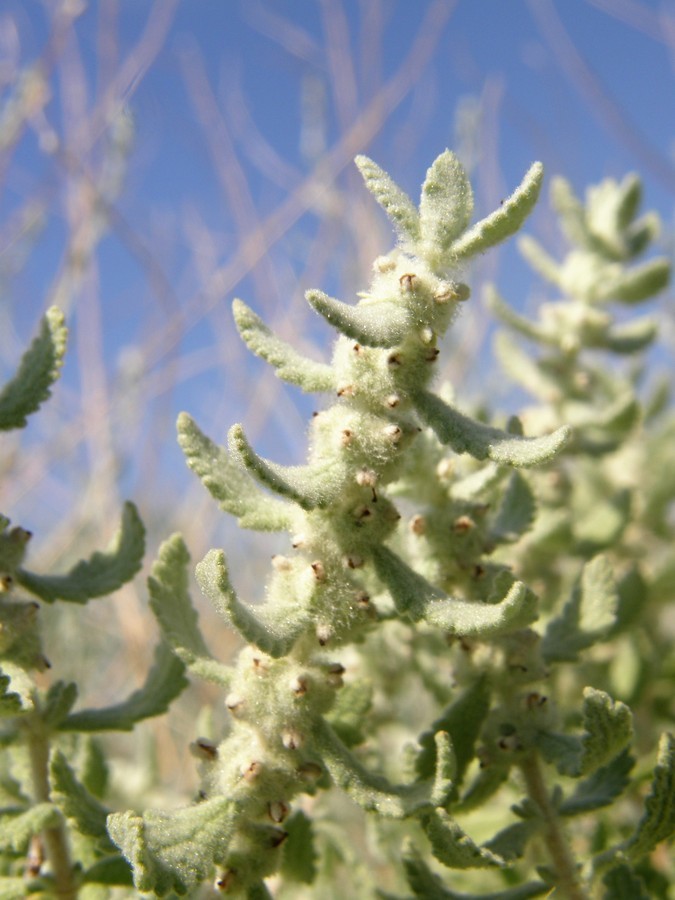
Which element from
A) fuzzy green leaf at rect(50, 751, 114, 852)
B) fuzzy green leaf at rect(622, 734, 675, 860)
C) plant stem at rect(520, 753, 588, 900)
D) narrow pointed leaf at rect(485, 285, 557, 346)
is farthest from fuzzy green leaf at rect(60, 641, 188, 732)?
narrow pointed leaf at rect(485, 285, 557, 346)

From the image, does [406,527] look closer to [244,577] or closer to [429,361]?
[429,361]

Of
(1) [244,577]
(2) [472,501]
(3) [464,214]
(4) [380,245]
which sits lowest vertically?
(2) [472,501]

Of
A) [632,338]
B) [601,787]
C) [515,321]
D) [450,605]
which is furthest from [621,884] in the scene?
[632,338]

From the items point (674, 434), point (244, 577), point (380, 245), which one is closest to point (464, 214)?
point (674, 434)

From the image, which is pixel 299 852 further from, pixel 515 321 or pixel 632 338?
pixel 632 338

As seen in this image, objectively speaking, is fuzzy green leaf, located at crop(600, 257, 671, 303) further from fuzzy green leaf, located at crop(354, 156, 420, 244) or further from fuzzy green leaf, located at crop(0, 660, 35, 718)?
fuzzy green leaf, located at crop(0, 660, 35, 718)
